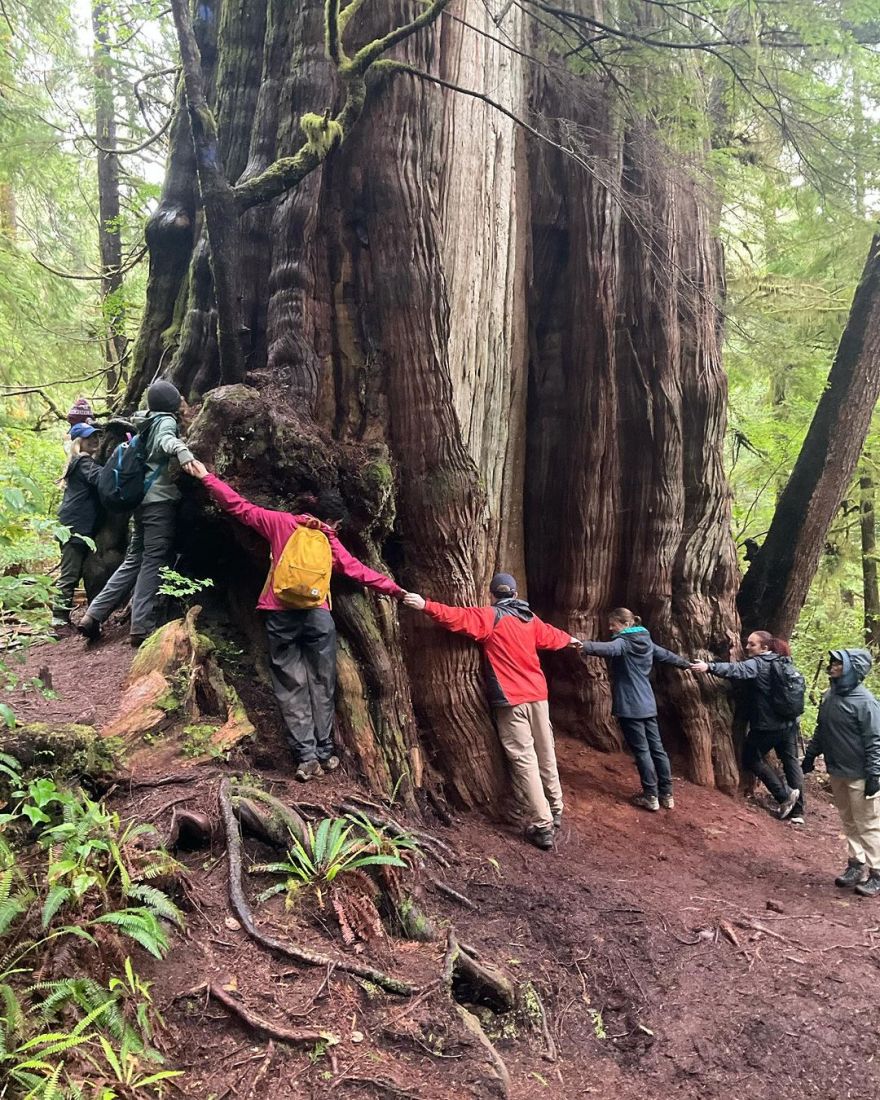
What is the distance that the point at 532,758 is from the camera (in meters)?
5.43

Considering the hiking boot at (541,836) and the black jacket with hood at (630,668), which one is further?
the black jacket with hood at (630,668)

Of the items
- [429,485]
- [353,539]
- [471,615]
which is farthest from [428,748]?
[429,485]

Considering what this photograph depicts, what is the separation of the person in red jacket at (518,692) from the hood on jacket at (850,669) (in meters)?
2.46

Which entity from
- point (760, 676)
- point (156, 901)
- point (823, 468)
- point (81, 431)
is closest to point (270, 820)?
point (156, 901)

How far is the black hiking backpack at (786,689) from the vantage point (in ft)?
21.9

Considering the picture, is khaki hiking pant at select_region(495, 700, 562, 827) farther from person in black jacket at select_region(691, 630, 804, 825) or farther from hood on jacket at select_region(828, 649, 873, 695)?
hood on jacket at select_region(828, 649, 873, 695)

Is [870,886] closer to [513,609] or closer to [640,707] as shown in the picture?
[640,707]

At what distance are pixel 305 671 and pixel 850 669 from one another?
14.6ft

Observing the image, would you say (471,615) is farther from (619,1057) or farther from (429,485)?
(619,1057)

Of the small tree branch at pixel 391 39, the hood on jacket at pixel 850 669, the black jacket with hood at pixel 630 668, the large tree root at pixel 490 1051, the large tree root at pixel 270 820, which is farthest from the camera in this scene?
the black jacket with hood at pixel 630 668

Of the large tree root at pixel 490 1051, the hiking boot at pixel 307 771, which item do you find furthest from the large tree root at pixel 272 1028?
the hiking boot at pixel 307 771

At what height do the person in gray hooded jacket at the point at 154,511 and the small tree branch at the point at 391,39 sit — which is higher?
the small tree branch at the point at 391,39

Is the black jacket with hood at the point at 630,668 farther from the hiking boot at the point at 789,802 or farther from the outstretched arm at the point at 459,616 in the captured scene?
the hiking boot at the point at 789,802

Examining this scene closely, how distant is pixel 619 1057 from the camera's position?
3.34 metres
